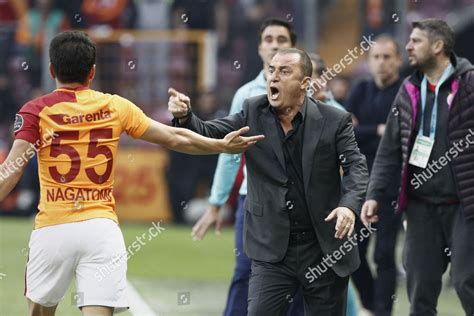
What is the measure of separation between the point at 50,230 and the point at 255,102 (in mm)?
1630

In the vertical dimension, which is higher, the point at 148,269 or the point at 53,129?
the point at 53,129

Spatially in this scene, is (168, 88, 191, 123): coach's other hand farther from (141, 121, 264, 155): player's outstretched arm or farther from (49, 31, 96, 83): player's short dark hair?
(49, 31, 96, 83): player's short dark hair

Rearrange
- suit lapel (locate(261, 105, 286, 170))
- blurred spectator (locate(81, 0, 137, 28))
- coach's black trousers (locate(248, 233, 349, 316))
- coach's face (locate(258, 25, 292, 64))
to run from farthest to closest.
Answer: blurred spectator (locate(81, 0, 137, 28)) → coach's face (locate(258, 25, 292, 64)) → suit lapel (locate(261, 105, 286, 170)) → coach's black trousers (locate(248, 233, 349, 316))

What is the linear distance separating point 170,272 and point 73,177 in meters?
7.98

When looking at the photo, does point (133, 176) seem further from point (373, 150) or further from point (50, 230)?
point (50, 230)

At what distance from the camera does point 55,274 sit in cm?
683

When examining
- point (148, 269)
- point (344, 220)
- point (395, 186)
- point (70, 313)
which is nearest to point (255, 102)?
point (344, 220)

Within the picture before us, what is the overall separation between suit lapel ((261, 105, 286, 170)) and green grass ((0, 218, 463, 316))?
4.17 m

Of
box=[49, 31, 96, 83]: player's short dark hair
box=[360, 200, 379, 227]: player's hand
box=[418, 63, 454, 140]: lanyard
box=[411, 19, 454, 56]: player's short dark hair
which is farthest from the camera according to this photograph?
box=[411, 19, 454, 56]: player's short dark hair

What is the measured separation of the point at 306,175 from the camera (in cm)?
746

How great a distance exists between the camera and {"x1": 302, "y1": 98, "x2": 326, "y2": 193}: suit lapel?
7.46 metres

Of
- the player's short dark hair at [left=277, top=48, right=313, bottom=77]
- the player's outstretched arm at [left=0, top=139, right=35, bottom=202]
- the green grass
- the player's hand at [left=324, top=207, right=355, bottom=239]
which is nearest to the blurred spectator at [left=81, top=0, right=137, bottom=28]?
the green grass

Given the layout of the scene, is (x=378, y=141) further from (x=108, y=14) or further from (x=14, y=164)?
(x=108, y=14)

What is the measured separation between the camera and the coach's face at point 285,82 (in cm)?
751
